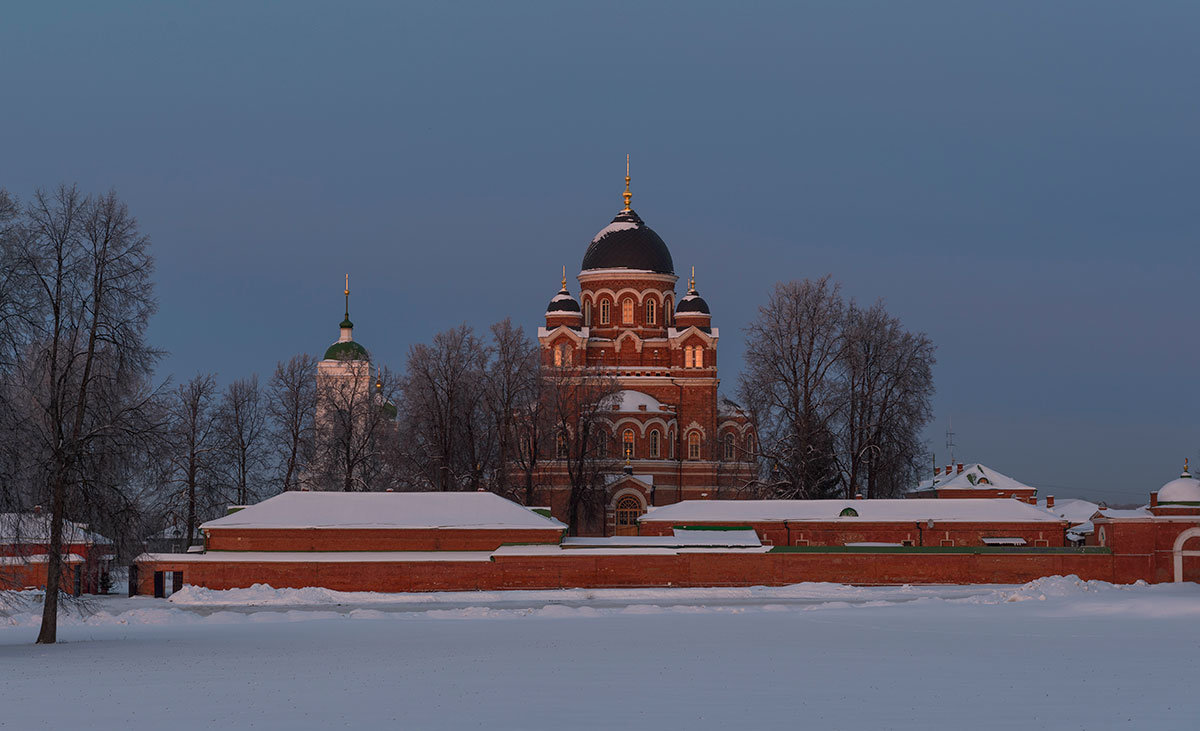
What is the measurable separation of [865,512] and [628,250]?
2737cm

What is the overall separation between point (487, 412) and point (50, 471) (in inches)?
1342

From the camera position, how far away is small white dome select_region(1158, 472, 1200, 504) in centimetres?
4453

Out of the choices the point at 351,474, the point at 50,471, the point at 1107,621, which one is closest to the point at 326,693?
the point at 50,471

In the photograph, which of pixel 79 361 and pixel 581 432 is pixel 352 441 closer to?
pixel 581 432

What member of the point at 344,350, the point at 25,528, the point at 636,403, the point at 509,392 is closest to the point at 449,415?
the point at 509,392

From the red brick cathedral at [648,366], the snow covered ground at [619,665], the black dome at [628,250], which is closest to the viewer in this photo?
the snow covered ground at [619,665]

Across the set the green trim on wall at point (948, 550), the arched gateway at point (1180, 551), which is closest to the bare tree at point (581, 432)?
the green trim on wall at point (948, 550)

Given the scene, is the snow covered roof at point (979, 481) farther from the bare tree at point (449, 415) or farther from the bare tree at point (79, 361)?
the bare tree at point (79, 361)

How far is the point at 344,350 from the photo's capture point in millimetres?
103750

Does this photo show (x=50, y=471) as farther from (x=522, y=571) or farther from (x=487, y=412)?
(x=487, y=412)

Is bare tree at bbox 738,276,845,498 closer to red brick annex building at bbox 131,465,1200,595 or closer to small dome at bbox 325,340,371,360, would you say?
red brick annex building at bbox 131,465,1200,595

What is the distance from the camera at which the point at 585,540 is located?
4747cm

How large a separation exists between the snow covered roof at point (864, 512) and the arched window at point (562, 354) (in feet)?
63.9

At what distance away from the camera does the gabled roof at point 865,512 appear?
49.5 metres
